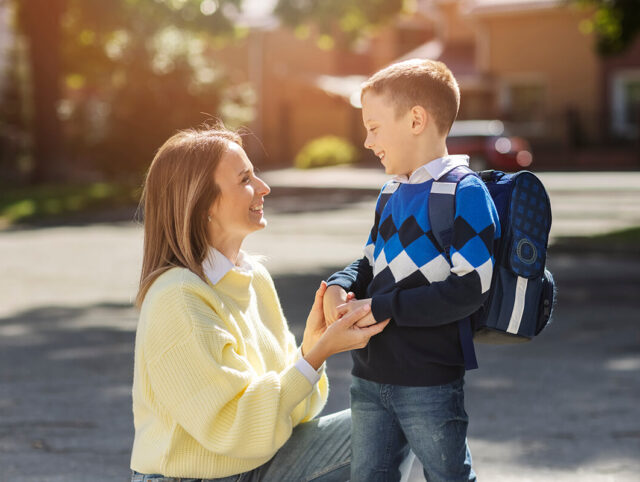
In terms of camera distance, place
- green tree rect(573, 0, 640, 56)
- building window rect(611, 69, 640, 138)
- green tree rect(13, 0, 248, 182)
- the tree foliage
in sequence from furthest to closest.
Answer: building window rect(611, 69, 640, 138) < the tree foliage < green tree rect(13, 0, 248, 182) < green tree rect(573, 0, 640, 56)

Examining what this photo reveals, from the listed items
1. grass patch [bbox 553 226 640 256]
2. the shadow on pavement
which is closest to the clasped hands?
the shadow on pavement

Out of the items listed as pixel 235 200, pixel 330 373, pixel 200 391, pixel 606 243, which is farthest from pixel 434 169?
pixel 606 243

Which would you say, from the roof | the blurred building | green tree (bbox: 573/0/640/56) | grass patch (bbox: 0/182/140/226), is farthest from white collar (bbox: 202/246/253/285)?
the roof

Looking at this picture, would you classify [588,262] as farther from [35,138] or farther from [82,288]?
[35,138]

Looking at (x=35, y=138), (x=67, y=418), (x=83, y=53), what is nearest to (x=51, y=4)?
(x=35, y=138)

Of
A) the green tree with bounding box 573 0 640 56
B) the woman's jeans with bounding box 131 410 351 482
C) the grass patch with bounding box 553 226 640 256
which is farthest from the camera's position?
the green tree with bounding box 573 0 640 56

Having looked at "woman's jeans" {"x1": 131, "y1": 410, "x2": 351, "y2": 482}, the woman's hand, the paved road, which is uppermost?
the woman's hand

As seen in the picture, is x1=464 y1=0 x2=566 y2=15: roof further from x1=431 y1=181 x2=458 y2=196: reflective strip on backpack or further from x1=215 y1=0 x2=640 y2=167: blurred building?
x1=431 y1=181 x2=458 y2=196: reflective strip on backpack

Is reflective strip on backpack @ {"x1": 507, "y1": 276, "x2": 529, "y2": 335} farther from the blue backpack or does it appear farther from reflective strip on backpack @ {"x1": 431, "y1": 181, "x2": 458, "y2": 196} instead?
reflective strip on backpack @ {"x1": 431, "y1": 181, "x2": 458, "y2": 196}

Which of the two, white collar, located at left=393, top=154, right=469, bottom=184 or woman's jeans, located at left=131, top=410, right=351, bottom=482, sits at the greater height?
white collar, located at left=393, top=154, right=469, bottom=184

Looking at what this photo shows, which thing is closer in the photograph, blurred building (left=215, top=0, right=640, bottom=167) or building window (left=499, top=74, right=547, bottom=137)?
blurred building (left=215, top=0, right=640, bottom=167)

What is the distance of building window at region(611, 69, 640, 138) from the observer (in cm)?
3619

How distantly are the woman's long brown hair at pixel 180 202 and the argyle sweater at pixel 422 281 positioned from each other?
0.42 m

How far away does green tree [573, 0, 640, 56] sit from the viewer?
14553 millimetres
